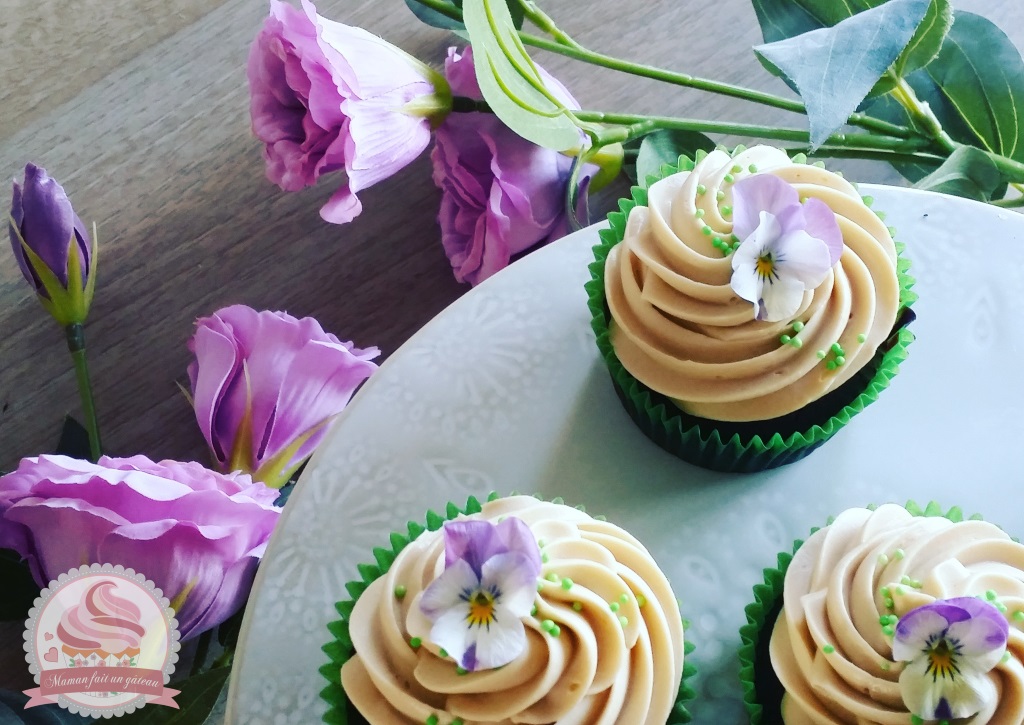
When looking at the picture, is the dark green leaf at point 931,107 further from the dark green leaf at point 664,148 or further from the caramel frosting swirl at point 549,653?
the caramel frosting swirl at point 549,653

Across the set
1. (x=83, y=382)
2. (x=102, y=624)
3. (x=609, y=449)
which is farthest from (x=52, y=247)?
(x=609, y=449)

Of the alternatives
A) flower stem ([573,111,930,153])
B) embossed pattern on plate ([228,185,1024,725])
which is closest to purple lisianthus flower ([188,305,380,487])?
embossed pattern on plate ([228,185,1024,725])

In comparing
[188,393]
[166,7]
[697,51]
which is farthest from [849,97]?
[166,7]

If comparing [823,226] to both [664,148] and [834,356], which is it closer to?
[834,356]

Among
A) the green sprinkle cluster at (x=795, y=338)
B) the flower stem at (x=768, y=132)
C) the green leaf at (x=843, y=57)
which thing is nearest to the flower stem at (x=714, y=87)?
the flower stem at (x=768, y=132)

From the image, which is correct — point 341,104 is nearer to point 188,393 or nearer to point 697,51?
point 188,393
